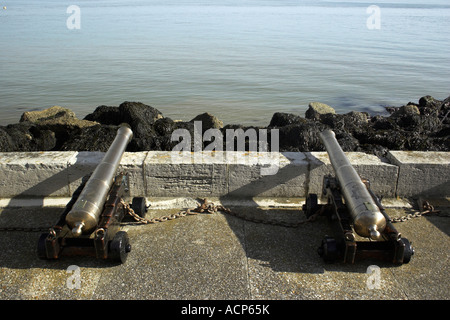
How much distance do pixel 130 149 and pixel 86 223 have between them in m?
5.16

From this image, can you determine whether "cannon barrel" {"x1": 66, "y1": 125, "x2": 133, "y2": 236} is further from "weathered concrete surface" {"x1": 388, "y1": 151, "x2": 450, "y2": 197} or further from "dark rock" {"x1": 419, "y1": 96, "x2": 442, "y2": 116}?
"dark rock" {"x1": 419, "y1": 96, "x2": 442, "y2": 116}

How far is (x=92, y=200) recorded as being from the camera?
388 centimetres

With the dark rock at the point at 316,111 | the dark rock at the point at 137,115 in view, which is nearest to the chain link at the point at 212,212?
the dark rock at the point at 137,115

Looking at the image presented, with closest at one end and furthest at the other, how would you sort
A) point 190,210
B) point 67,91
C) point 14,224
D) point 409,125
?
point 14,224, point 190,210, point 409,125, point 67,91

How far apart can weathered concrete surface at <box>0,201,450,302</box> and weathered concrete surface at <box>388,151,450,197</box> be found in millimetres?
705

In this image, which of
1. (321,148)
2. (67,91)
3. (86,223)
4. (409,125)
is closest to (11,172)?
(86,223)

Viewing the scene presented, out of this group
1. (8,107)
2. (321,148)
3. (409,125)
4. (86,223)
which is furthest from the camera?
(8,107)

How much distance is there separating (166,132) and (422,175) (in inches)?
256

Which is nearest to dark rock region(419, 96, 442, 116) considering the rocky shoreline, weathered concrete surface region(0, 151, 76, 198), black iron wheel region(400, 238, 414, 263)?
the rocky shoreline

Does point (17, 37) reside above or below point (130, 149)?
above

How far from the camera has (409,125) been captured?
13.5 m

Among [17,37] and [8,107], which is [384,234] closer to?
[8,107]

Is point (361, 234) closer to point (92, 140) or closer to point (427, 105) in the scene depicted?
point (92, 140)
